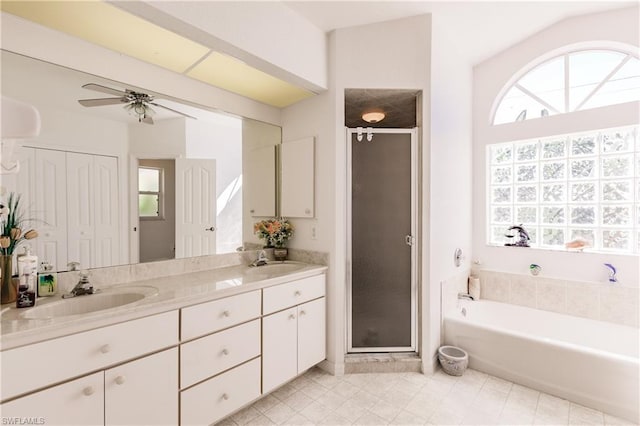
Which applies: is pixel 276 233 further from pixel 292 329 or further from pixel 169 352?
pixel 169 352

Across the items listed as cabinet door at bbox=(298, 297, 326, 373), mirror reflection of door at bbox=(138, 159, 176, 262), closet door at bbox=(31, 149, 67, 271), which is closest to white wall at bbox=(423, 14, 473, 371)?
cabinet door at bbox=(298, 297, 326, 373)

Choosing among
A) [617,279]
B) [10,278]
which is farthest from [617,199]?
[10,278]

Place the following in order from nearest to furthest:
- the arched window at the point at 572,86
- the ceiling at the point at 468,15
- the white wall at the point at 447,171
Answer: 1. the ceiling at the point at 468,15
2. the white wall at the point at 447,171
3. the arched window at the point at 572,86

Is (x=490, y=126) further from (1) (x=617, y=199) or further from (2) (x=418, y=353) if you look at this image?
(2) (x=418, y=353)

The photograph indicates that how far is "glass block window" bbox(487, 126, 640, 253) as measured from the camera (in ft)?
8.27

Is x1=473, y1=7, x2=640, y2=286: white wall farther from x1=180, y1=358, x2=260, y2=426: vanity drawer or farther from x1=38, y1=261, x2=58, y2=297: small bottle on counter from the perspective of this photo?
x1=38, y1=261, x2=58, y2=297: small bottle on counter

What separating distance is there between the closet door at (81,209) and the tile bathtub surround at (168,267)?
0.09 meters

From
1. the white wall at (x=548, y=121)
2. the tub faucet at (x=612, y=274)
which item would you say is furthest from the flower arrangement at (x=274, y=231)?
the tub faucet at (x=612, y=274)

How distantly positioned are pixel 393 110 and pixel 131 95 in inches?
90.0

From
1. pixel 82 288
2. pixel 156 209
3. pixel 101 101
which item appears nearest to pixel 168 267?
pixel 156 209

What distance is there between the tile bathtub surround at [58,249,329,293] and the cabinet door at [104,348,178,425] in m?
0.65

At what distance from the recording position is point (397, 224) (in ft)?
8.05

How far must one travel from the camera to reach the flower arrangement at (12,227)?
1.35 m

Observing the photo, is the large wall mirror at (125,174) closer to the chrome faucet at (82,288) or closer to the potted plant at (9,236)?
the potted plant at (9,236)
